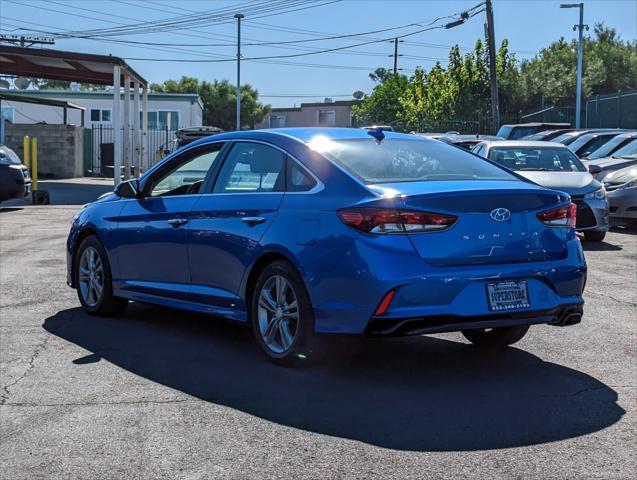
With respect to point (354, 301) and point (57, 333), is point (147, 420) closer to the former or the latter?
point (354, 301)

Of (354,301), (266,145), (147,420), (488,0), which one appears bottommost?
(147,420)

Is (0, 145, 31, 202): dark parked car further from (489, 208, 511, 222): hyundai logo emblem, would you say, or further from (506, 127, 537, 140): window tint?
(489, 208, 511, 222): hyundai logo emblem

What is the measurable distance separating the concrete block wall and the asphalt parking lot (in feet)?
102

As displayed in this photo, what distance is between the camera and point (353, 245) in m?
6.04

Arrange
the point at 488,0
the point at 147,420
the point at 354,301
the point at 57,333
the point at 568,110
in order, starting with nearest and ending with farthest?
1. the point at 147,420
2. the point at 354,301
3. the point at 57,333
4. the point at 488,0
5. the point at 568,110

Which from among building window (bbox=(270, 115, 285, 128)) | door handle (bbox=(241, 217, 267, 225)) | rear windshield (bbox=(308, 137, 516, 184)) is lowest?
door handle (bbox=(241, 217, 267, 225))

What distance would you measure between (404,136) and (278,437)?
9.97ft

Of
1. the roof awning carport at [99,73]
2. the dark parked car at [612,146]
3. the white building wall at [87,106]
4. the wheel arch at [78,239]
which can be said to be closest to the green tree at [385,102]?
the white building wall at [87,106]

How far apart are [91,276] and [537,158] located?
9.11 meters

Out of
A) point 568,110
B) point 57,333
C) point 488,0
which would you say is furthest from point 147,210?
point 568,110

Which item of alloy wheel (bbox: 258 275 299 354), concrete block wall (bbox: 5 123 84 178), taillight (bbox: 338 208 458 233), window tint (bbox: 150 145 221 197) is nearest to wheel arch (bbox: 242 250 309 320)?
alloy wheel (bbox: 258 275 299 354)

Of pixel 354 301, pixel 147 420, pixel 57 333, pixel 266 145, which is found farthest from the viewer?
pixel 57 333

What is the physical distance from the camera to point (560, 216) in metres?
6.53

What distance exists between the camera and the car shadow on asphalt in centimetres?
533
